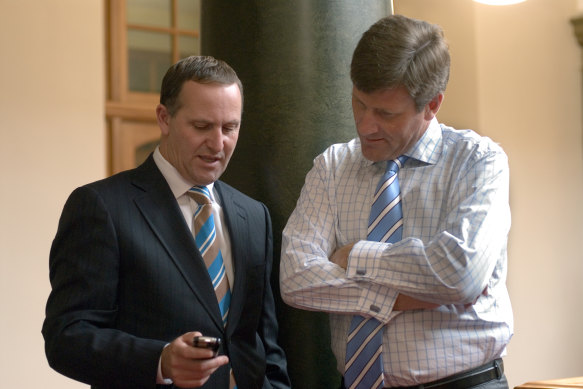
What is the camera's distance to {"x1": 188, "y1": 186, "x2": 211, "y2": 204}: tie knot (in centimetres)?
222

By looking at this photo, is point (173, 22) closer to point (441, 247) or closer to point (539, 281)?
point (539, 281)

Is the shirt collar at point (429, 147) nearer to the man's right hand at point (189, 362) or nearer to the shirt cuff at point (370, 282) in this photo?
the shirt cuff at point (370, 282)

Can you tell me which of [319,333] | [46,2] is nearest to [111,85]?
[46,2]

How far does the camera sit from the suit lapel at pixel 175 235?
2092mm

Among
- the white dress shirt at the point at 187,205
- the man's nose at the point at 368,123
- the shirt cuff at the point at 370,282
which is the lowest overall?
the shirt cuff at the point at 370,282

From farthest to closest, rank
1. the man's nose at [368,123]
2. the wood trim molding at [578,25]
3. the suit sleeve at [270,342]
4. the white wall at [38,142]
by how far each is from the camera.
Answer: 1. the wood trim molding at [578,25]
2. the white wall at [38,142]
3. the suit sleeve at [270,342]
4. the man's nose at [368,123]

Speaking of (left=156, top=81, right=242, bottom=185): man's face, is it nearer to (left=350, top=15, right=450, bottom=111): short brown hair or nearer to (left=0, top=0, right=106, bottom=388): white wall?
(left=350, top=15, right=450, bottom=111): short brown hair

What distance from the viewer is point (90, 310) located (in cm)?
196

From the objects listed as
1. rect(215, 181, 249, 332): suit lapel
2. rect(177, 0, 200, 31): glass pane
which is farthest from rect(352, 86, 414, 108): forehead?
rect(177, 0, 200, 31): glass pane

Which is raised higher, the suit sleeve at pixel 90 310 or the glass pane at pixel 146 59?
the glass pane at pixel 146 59

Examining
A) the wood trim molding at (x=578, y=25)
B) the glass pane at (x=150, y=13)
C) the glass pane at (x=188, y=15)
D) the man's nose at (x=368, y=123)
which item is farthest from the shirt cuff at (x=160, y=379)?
the wood trim molding at (x=578, y=25)

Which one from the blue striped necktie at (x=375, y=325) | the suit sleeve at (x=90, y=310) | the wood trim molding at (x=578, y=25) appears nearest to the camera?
the suit sleeve at (x=90, y=310)

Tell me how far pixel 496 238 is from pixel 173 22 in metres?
5.18

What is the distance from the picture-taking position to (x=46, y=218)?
579cm
